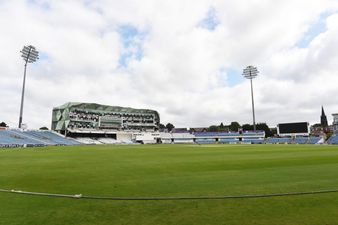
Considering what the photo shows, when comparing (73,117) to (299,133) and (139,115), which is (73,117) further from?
(299,133)

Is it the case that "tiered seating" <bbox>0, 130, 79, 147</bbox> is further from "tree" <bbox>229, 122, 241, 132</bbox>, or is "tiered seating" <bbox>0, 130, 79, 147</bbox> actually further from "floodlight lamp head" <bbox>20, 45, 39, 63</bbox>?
"tree" <bbox>229, 122, 241, 132</bbox>

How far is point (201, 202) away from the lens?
23.1 feet

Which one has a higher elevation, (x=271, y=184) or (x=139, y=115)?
(x=139, y=115)

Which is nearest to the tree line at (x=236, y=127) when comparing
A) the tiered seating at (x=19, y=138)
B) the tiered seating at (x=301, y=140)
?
the tiered seating at (x=301, y=140)

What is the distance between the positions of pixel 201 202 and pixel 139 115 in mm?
123557

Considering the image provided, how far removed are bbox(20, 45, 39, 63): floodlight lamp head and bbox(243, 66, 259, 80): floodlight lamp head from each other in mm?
69477

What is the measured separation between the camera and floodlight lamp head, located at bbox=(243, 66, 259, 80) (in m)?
94.9

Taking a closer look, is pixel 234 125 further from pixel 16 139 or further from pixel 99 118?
pixel 16 139

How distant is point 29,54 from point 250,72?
71.7m

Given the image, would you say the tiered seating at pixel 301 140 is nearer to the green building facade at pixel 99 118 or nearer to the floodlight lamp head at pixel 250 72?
the floodlight lamp head at pixel 250 72

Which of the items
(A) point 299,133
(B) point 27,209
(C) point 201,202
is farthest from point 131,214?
(A) point 299,133

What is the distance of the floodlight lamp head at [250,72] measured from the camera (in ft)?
311

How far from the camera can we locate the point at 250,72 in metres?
95.3

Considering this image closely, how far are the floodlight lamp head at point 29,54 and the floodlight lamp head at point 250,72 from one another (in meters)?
69.5
